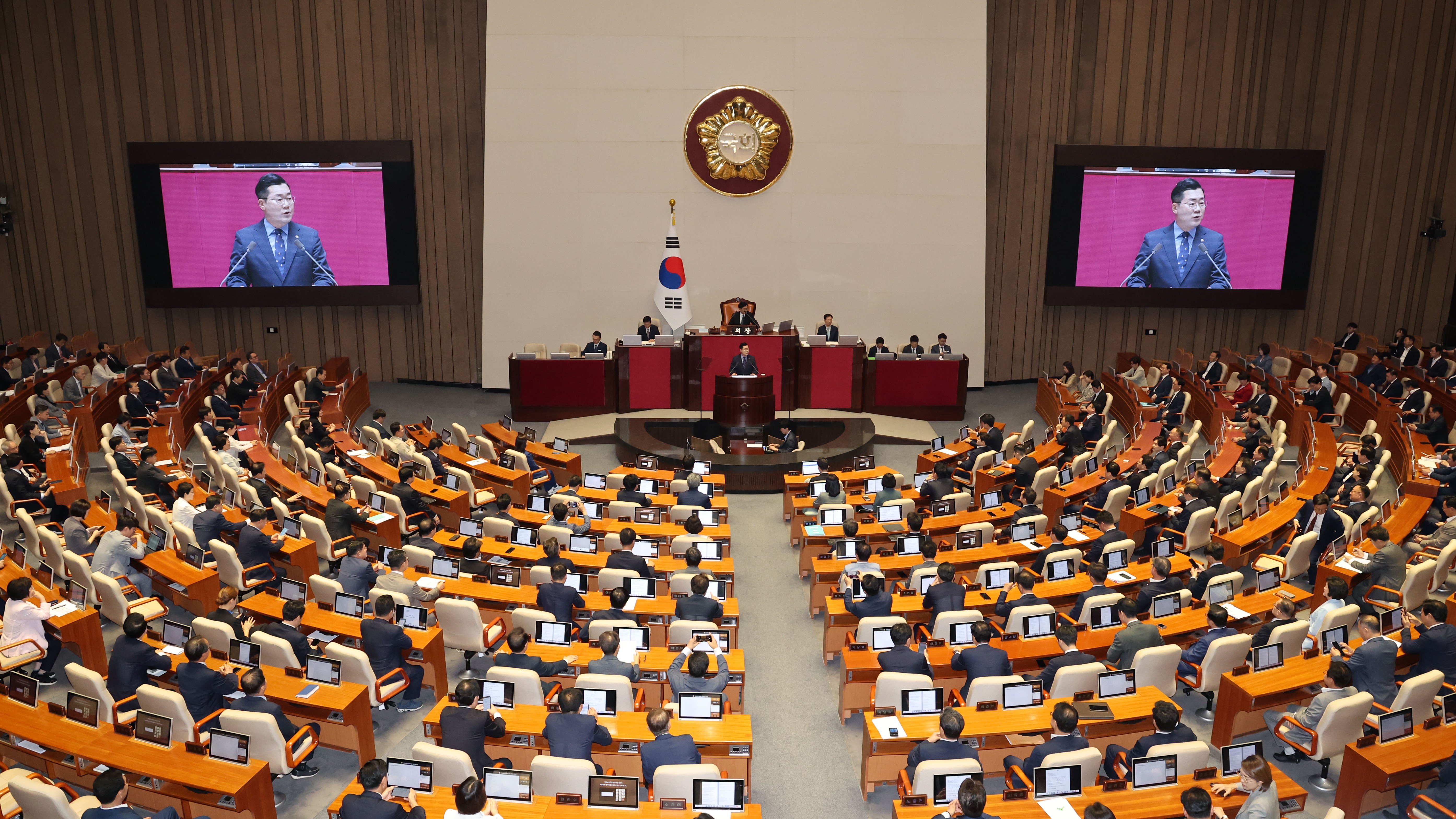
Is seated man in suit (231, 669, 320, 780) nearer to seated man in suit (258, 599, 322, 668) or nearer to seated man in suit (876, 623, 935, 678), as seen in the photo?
seated man in suit (258, 599, 322, 668)

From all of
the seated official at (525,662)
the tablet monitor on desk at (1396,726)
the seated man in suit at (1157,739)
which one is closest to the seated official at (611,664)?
the seated official at (525,662)

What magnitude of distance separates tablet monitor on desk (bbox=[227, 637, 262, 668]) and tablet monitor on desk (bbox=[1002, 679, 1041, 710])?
597 cm

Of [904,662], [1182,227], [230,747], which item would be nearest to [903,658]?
[904,662]

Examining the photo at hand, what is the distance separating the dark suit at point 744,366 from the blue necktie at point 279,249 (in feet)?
33.5

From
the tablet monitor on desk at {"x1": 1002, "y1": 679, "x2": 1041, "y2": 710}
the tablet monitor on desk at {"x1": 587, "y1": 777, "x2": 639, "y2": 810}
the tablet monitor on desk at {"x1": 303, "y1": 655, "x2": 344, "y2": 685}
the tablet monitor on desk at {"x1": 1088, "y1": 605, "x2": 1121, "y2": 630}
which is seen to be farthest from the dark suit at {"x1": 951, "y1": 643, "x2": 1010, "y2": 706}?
the tablet monitor on desk at {"x1": 303, "y1": 655, "x2": 344, "y2": 685}

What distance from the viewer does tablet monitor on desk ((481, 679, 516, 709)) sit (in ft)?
26.5

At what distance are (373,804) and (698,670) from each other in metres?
2.55

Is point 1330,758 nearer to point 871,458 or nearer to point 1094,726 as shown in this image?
point 1094,726

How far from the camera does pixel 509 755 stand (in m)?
8.07

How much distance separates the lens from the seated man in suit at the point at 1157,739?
7.07 metres

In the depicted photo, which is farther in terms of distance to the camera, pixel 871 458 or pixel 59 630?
pixel 871 458

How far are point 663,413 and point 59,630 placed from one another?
1127 cm

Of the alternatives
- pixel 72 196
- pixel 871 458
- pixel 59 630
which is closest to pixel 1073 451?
pixel 871 458

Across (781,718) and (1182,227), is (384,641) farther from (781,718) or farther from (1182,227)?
(1182,227)
